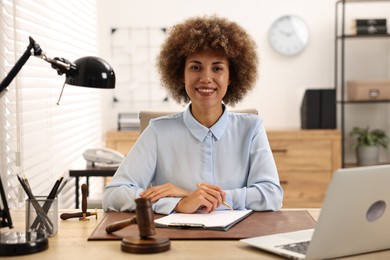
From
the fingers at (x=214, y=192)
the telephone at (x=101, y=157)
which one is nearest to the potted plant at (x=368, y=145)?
the telephone at (x=101, y=157)

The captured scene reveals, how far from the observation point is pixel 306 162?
191 inches

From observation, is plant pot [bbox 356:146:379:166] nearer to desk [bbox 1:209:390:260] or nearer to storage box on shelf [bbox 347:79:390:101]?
storage box on shelf [bbox 347:79:390:101]

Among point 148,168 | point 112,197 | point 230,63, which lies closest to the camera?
point 112,197

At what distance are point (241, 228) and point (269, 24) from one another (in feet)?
12.1

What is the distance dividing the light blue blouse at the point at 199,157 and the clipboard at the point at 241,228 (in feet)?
0.68

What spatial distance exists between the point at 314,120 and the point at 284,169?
421 millimetres

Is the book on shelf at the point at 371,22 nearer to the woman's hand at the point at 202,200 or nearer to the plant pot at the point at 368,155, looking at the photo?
the plant pot at the point at 368,155

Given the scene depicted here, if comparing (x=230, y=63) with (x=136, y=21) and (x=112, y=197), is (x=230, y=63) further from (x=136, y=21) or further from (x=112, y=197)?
(x=136, y=21)

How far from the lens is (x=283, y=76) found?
5.32 metres

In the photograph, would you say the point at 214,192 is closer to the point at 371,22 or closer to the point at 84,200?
the point at 84,200

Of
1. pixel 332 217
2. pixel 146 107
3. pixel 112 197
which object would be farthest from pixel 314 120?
pixel 332 217

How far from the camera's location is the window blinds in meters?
2.59

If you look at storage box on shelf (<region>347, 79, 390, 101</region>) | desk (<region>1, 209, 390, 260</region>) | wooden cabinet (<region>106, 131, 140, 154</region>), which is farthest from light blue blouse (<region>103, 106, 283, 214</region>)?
storage box on shelf (<region>347, 79, 390, 101</region>)

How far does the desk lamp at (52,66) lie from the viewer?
155cm
